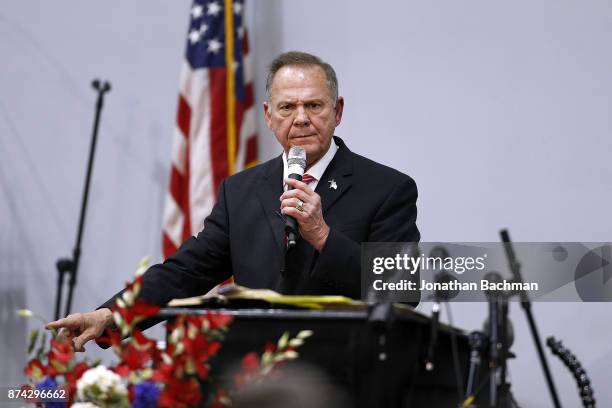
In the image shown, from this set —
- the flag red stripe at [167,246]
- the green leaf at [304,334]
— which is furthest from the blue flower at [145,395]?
the flag red stripe at [167,246]

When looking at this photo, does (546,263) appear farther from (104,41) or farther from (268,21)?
(104,41)

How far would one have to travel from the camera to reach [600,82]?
4.50 metres

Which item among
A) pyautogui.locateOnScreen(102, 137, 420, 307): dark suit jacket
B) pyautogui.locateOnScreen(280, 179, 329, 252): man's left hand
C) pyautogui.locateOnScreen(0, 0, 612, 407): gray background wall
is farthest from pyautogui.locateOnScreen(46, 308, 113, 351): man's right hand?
pyautogui.locateOnScreen(0, 0, 612, 407): gray background wall

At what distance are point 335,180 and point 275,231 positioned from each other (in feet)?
0.96

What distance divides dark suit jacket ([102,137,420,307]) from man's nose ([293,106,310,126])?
0.65 ft

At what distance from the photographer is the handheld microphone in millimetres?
2697

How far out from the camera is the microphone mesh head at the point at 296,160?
2875 mm

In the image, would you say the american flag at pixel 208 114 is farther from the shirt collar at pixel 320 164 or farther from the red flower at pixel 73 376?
the red flower at pixel 73 376

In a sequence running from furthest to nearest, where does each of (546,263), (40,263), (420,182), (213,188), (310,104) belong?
(40,263) → (213,188) → (420,182) → (310,104) → (546,263)

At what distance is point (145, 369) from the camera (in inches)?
74.8

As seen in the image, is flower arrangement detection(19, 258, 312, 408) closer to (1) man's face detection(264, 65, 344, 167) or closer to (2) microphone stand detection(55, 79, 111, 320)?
(1) man's face detection(264, 65, 344, 167)

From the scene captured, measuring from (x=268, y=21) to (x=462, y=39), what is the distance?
1236mm

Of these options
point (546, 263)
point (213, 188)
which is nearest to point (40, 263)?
Answer: point (213, 188)
